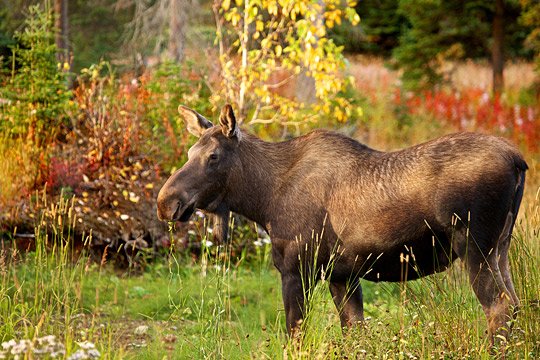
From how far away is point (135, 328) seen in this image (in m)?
7.27

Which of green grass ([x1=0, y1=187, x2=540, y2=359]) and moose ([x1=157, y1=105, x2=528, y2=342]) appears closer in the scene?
green grass ([x1=0, y1=187, x2=540, y2=359])

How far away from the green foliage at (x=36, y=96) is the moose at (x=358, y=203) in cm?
415

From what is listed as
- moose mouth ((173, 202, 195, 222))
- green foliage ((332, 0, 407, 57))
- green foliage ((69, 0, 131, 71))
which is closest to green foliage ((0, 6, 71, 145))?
moose mouth ((173, 202, 195, 222))

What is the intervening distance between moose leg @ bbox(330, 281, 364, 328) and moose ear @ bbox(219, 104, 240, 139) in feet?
4.00

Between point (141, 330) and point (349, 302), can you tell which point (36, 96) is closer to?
point (141, 330)

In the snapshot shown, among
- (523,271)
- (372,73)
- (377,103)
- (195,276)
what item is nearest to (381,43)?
(372,73)

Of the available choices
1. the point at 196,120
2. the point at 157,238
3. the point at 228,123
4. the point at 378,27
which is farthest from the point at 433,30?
the point at 228,123

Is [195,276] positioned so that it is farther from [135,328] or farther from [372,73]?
[372,73]

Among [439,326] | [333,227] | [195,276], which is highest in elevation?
[333,227]

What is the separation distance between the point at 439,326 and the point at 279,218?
126 centimetres

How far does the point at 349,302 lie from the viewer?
591 cm

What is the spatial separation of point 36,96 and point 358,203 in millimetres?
5317

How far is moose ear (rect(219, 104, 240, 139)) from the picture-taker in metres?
5.54

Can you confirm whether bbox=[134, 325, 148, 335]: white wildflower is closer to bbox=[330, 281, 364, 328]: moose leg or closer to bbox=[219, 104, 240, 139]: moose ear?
bbox=[330, 281, 364, 328]: moose leg
